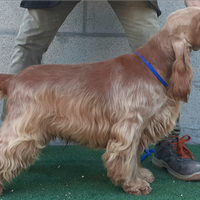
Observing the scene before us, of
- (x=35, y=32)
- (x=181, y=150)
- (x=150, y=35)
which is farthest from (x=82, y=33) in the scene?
(x=181, y=150)

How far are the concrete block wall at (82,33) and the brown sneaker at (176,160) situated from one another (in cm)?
118

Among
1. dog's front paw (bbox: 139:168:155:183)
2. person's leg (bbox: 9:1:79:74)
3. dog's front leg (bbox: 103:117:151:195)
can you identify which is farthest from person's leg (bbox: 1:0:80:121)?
dog's front paw (bbox: 139:168:155:183)

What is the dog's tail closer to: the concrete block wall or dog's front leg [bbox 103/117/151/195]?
dog's front leg [bbox 103/117/151/195]

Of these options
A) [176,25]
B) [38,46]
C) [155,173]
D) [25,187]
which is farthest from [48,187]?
[176,25]

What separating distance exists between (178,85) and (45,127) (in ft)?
2.90

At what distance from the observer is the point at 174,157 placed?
245 centimetres

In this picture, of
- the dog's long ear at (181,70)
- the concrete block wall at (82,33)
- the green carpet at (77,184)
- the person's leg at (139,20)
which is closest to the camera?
the dog's long ear at (181,70)

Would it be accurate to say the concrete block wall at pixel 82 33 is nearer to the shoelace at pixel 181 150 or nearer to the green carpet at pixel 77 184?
the green carpet at pixel 77 184

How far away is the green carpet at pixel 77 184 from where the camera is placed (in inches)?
78.8

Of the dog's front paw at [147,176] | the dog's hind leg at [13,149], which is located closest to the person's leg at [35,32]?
the dog's hind leg at [13,149]

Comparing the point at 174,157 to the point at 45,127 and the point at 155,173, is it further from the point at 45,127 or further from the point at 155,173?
the point at 45,127

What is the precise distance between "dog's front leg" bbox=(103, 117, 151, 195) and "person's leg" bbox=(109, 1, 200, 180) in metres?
0.45

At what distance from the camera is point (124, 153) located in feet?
6.38

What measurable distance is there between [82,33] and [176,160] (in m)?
1.64
